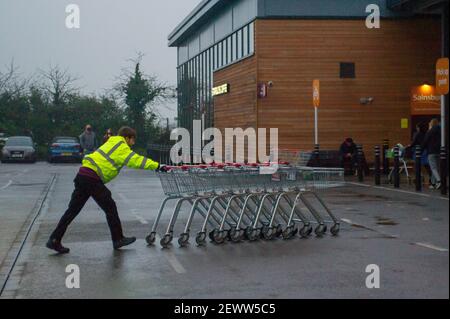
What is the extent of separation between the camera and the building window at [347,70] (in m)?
34.5

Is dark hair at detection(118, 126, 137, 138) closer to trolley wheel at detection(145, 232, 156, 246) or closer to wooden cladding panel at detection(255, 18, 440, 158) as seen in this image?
trolley wheel at detection(145, 232, 156, 246)

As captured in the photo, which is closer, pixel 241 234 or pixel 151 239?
pixel 151 239

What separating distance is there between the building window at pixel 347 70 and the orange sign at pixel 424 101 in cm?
239

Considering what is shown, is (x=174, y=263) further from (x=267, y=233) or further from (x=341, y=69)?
(x=341, y=69)

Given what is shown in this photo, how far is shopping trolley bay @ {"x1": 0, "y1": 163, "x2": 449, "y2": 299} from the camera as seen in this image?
9180 mm

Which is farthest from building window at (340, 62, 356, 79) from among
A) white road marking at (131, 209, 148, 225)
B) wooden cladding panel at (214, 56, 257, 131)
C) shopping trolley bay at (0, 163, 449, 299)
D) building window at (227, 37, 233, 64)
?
white road marking at (131, 209, 148, 225)

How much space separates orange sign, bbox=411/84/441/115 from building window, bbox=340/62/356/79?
7.84ft

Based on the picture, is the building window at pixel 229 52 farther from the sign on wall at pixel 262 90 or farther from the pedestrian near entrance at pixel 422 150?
the pedestrian near entrance at pixel 422 150

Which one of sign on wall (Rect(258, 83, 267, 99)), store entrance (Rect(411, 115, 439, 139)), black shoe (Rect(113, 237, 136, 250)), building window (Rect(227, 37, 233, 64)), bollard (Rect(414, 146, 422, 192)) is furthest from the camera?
building window (Rect(227, 37, 233, 64))

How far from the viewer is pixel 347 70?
3459 centimetres

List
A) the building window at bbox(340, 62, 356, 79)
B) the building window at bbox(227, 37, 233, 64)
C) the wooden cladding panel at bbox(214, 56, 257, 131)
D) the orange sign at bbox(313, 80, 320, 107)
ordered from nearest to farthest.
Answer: the orange sign at bbox(313, 80, 320, 107) < the building window at bbox(340, 62, 356, 79) < the wooden cladding panel at bbox(214, 56, 257, 131) < the building window at bbox(227, 37, 233, 64)

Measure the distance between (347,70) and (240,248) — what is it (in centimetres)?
2295

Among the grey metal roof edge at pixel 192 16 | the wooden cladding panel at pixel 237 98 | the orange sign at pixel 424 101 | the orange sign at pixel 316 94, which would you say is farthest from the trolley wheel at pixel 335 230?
the grey metal roof edge at pixel 192 16

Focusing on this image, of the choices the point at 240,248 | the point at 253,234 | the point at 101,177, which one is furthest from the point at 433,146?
the point at 101,177
